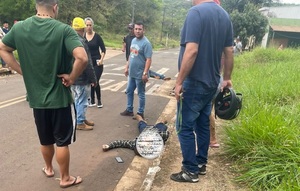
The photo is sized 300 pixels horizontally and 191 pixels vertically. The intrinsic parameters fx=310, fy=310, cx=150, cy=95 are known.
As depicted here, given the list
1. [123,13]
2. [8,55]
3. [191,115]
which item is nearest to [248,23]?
[191,115]

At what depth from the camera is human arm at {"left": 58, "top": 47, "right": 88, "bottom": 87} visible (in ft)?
9.61

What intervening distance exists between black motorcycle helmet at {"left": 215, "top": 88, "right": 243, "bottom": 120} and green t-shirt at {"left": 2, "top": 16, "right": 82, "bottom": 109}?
5.78 feet

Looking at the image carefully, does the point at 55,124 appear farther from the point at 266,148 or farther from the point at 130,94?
the point at 130,94

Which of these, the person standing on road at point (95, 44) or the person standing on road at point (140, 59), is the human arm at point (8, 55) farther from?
the person standing on road at point (95, 44)

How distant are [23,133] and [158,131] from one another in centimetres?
224

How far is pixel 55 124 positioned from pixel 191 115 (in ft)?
4.62

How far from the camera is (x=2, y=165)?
153 inches

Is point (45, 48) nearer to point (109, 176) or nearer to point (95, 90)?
point (109, 176)

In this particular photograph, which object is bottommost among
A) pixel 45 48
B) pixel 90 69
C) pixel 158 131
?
pixel 158 131

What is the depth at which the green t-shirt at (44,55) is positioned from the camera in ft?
9.45

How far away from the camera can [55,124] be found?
318 centimetres

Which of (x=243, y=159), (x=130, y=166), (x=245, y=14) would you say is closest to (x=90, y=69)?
(x=130, y=166)

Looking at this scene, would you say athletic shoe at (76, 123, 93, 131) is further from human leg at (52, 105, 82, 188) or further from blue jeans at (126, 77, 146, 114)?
human leg at (52, 105, 82, 188)

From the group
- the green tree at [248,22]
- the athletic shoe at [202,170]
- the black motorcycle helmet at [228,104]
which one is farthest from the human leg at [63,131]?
the green tree at [248,22]
